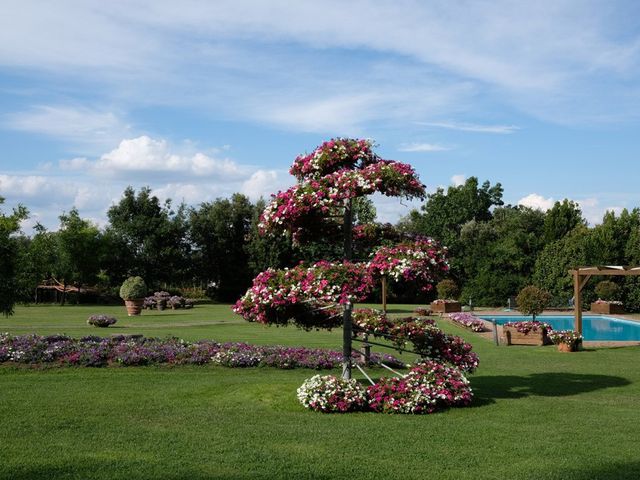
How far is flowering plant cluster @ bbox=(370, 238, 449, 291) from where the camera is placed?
8812 mm

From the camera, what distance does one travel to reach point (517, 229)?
42.9 meters

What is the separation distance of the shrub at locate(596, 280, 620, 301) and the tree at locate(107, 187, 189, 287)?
2877 centimetres

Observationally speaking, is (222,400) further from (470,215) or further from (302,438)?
(470,215)

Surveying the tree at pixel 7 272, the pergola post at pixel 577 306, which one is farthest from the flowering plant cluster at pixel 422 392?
the pergola post at pixel 577 306

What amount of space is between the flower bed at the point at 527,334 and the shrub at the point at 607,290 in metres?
16.1

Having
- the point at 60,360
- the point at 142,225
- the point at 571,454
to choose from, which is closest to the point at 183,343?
the point at 60,360

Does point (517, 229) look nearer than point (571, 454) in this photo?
No

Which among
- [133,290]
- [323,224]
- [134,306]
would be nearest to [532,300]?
[323,224]

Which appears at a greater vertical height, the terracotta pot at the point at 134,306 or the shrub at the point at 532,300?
the shrub at the point at 532,300

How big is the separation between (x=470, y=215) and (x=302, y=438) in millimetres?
47927

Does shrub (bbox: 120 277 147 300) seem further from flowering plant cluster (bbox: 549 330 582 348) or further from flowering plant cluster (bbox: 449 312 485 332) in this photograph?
flowering plant cluster (bbox: 549 330 582 348)

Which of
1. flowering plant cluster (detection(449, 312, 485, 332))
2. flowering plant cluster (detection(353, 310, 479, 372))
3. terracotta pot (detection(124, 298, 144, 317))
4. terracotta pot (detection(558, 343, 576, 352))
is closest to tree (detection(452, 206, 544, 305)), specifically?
flowering plant cluster (detection(449, 312, 485, 332))

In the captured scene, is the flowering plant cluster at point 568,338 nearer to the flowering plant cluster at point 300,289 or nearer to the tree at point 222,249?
the flowering plant cluster at point 300,289

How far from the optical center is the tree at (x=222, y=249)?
161 feet
